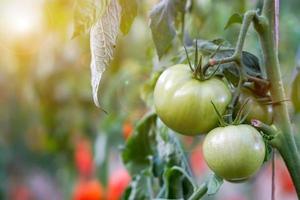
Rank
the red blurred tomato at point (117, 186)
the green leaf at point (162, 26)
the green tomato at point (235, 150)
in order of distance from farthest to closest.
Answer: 1. the red blurred tomato at point (117, 186)
2. the green leaf at point (162, 26)
3. the green tomato at point (235, 150)

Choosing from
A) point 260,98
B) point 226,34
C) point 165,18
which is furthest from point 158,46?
point 226,34

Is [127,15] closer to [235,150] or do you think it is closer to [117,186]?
[235,150]

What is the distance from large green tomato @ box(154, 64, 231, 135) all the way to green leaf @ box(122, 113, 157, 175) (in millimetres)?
301

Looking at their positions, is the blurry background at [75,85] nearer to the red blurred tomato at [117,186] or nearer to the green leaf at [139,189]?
the red blurred tomato at [117,186]

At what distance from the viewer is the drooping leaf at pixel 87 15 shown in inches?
21.4

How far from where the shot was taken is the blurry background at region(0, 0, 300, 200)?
3.94 feet

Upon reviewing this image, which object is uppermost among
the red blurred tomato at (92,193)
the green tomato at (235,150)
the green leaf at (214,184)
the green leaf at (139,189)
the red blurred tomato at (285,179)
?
the green tomato at (235,150)

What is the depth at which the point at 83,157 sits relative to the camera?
1755 millimetres

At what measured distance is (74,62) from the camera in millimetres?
1637

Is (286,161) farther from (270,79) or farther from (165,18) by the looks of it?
(165,18)

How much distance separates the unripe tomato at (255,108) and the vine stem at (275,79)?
0.01 metres

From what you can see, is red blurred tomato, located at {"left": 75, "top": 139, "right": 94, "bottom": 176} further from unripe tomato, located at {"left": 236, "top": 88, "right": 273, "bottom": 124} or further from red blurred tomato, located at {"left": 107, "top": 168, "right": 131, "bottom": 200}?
unripe tomato, located at {"left": 236, "top": 88, "right": 273, "bottom": 124}

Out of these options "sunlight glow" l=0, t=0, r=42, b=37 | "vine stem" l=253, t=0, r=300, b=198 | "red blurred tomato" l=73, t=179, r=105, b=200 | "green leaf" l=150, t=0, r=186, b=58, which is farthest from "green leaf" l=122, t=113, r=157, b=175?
"sunlight glow" l=0, t=0, r=42, b=37

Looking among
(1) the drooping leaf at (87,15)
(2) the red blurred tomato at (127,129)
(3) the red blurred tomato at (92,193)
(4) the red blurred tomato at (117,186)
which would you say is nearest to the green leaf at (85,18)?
(1) the drooping leaf at (87,15)
